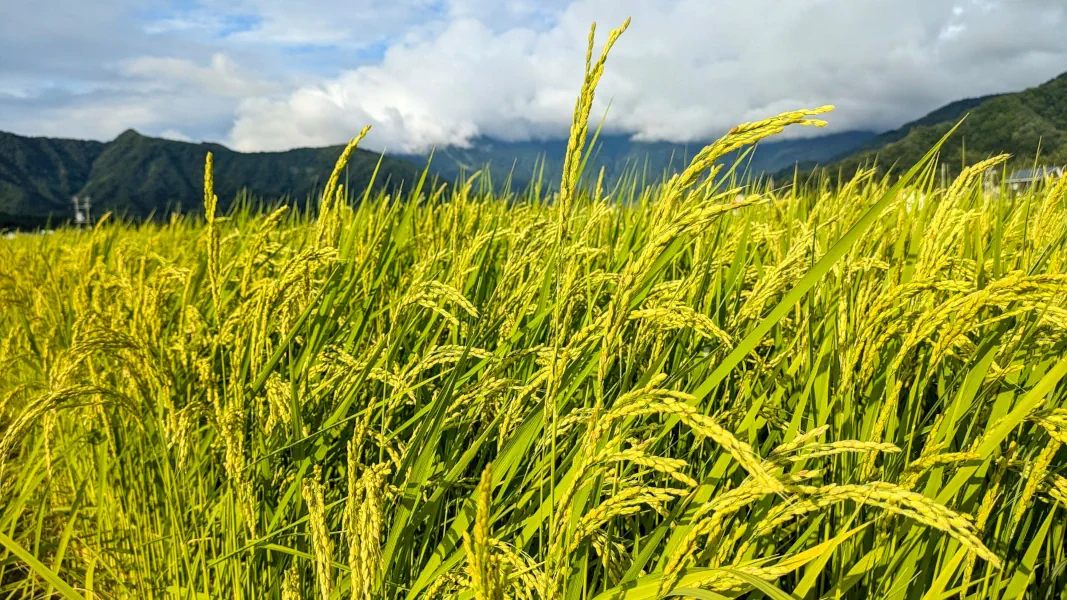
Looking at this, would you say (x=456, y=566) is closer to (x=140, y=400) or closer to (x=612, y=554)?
(x=612, y=554)

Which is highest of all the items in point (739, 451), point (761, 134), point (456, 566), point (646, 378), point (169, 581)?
point (761, 134)

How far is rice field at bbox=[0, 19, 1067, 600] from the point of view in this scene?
99 cm

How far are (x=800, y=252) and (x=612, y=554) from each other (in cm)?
83

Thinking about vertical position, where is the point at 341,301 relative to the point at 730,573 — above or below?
above

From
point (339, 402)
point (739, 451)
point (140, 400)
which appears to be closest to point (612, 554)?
point (739, 451)

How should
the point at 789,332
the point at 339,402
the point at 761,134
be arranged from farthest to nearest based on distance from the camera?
the point at 789,332 < the point at 339,402 < the point at 761,134

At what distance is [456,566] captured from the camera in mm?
1355

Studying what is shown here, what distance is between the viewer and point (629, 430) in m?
1.24

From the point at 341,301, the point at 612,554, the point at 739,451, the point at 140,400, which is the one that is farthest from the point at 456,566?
the point at 140,400

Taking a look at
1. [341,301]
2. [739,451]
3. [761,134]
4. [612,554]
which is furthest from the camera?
[341,301]

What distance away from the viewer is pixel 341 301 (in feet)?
7.64

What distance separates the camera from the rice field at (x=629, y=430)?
991mm

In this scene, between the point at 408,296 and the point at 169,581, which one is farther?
the point at 169,581

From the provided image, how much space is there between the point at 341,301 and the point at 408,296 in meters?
0.81
